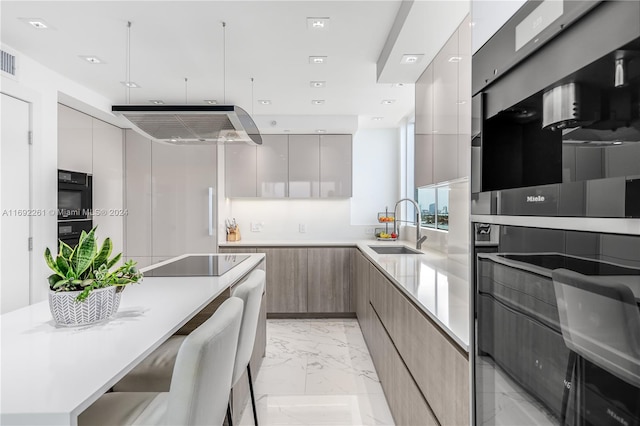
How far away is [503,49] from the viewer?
2.44 ft

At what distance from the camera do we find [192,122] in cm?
249

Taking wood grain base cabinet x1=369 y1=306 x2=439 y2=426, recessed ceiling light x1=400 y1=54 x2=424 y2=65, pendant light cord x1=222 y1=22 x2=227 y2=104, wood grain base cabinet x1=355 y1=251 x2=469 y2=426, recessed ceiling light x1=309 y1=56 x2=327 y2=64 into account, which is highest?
pendant light cord x1=222 y1=22 x2=227 y2=104

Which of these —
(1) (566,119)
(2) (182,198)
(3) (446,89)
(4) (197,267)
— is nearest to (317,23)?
(3) (446,89)

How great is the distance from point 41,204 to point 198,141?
141 cm

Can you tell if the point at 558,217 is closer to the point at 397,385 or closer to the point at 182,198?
the point at 397,385

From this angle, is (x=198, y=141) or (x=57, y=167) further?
(x=57, y=167)

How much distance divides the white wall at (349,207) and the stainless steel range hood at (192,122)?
2.17 meters

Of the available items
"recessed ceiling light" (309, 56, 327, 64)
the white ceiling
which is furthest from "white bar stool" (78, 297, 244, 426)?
"recessed ceiling light" (309, 56, 327, 64)

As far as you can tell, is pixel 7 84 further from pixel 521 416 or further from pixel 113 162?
pixel 521 416

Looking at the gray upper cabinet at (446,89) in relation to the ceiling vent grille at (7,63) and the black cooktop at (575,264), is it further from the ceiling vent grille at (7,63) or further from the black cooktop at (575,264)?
the ceiling vent grille at (7,63)

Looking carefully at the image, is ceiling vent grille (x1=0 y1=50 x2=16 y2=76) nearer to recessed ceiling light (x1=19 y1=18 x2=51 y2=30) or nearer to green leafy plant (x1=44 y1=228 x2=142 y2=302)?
recessed ceiling light (x1=19 y1=18 x2=51 y2=30)

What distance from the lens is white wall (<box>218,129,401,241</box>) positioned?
17.0 ft

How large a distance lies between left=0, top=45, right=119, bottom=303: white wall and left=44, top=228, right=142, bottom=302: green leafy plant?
2.24m

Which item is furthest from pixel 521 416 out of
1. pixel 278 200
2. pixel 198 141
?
pixel 278 200
